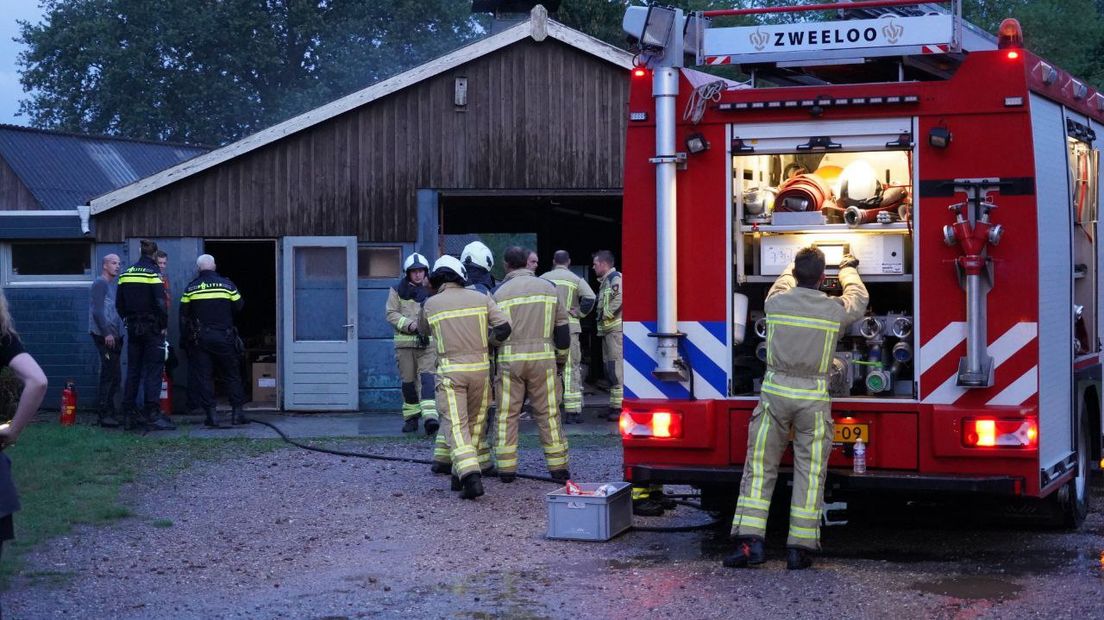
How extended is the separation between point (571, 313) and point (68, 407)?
227 inches

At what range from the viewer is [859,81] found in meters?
8.90

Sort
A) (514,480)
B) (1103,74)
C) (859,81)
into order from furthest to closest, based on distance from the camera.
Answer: (1103,74) → (514,480) → (859,81)

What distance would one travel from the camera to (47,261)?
57.1 ft

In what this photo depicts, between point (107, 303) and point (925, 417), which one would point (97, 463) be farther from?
point (925, 417)

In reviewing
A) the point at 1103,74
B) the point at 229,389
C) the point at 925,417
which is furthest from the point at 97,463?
the point at 1103,74

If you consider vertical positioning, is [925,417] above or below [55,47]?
below

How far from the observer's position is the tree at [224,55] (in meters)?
45.4

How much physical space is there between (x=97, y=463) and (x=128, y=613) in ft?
19.1

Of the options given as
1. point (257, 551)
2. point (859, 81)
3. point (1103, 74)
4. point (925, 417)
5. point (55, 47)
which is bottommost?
point (257, 551)

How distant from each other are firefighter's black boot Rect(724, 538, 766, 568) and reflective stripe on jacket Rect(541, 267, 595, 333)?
6118 millimetres

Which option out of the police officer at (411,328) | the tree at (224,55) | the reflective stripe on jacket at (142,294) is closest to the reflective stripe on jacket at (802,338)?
the police officer at (411,328)

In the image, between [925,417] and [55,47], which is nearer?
[925,417]

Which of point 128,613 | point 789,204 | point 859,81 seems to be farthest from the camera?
point 859,81

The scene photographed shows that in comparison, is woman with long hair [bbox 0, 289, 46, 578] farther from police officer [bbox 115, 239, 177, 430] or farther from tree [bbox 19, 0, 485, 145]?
tree [bbox 19, 0, 485, 145]
